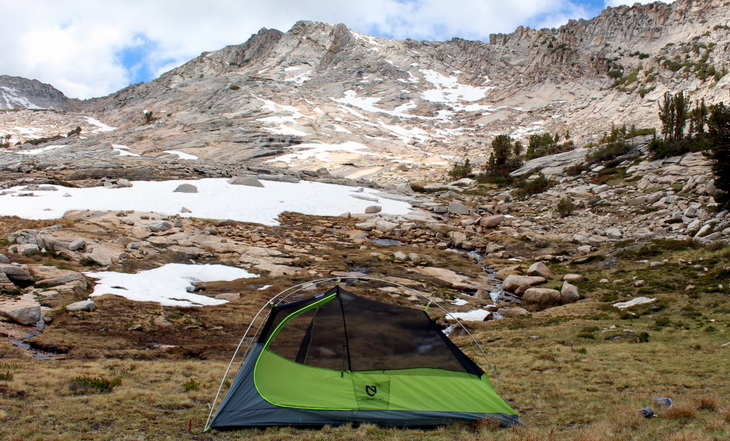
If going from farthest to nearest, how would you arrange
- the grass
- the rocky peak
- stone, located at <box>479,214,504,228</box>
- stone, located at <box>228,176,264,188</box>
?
the rocky peak
stone, located at <box>228,176,264,188</box>
stone, located at <box>479,214,504,228</box>
the grass

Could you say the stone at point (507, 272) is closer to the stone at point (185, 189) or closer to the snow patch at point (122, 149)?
the stone at point (185, 189)

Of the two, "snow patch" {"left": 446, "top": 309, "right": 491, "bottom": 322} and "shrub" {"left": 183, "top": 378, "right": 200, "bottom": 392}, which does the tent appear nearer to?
"shrub" {"left": 183, "top": 378, "right": 200, "bottom": 392}

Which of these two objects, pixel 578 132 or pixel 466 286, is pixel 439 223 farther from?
pixel 578 132

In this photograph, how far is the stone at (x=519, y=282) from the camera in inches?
802

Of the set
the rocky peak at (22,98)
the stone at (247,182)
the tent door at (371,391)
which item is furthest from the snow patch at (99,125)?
the tent door at (371,391)

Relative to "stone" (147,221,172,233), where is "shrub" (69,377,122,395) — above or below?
below

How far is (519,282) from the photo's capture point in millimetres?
20578

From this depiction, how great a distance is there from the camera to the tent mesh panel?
8367mm

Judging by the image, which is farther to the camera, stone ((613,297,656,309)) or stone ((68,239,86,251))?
stone ((68,239,86,251))

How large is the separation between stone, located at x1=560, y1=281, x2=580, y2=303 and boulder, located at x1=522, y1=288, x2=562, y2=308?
0.50 feet

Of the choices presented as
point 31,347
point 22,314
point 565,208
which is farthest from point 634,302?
point 22,314

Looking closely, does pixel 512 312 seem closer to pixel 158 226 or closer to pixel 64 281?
pixel 64 281

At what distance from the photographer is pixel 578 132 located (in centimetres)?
7831

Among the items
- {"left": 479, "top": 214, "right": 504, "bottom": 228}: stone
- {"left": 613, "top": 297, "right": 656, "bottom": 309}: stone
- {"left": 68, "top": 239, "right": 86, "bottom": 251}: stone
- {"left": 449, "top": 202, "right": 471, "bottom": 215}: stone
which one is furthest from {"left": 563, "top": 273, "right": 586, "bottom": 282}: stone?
{"left": 68, "top": 239, "right": 86, "bottom": 251}: stone
